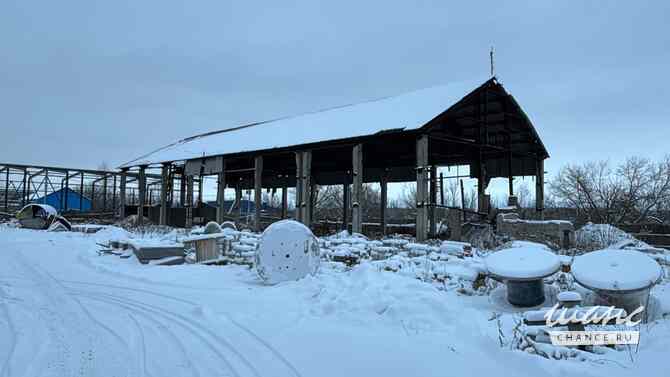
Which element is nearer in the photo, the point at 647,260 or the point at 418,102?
the point at 647,260

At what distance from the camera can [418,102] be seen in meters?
17.9

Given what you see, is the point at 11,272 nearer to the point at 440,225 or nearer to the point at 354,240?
the point at 354,240

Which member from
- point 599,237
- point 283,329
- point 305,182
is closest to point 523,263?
point 283,329

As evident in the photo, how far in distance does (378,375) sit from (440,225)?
17.3 meters

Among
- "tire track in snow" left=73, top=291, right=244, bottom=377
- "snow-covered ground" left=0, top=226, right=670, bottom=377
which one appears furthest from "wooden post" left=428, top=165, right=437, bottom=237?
"tire track in snow" left=73, top=291, right=244, bottom=377

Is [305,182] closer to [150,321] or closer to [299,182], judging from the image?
[299,182]

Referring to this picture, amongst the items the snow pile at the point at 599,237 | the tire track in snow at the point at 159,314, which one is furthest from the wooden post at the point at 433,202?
the tire track in snow at the point at 159,314

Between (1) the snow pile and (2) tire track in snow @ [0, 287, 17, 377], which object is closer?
(2) tire track in snow @ [0, 287, 17, 377]

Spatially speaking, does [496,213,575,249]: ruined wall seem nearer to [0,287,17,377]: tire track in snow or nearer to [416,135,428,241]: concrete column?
[416,135,428,241]: concrete column

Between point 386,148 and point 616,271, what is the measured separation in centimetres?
1547

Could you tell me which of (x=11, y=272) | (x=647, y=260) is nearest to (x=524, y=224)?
(x=647, y=260)
